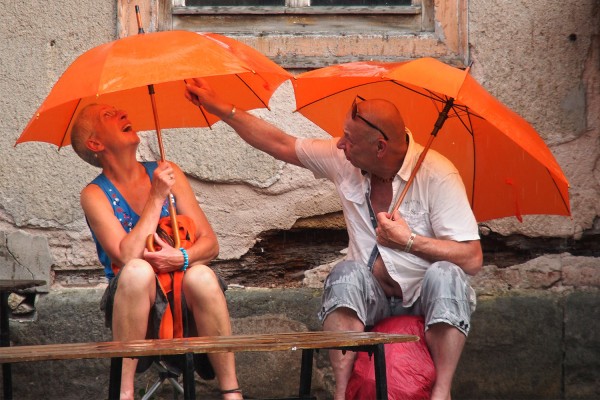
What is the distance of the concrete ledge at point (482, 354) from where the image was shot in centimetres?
577

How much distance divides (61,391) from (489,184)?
90.4 inches

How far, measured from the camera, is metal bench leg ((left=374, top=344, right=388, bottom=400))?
4.09m

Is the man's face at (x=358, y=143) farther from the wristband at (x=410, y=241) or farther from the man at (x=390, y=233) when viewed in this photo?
the wristband at (x=410, y=241)

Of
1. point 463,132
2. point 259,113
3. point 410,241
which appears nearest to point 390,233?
point 410,241

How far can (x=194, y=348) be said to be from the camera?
144 inches

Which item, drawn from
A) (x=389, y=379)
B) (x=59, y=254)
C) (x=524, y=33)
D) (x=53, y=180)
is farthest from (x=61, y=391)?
(x=524, y=33)

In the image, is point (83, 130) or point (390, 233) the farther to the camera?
point (83, 130)

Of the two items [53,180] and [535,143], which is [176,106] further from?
[535,143]

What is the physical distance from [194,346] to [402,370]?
1.17 m

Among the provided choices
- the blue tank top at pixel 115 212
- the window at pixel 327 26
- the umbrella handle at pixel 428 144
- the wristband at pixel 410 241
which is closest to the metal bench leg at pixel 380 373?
the wristband at pixel 410 241

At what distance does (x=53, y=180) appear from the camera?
582cm

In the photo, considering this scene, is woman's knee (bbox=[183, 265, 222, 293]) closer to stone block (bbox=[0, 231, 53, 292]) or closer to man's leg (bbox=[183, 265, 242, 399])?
man's leg (bbox=[183, 265, 242, 399])

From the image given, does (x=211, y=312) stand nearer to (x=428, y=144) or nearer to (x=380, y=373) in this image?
(x=380, y=373)

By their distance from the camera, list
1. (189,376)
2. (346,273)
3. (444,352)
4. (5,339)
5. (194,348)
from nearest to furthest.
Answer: (194,348) → (189,376) → (444,352) → (346,273) → (5,339)
